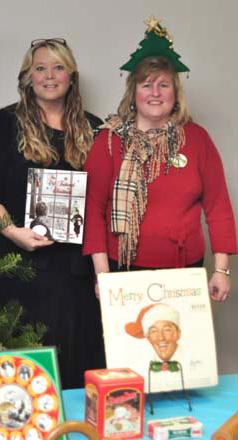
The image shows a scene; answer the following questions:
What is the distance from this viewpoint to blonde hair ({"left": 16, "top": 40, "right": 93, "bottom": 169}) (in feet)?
6.46

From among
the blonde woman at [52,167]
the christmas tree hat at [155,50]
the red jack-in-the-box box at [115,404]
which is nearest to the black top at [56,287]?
the blonde woman at [52,167]

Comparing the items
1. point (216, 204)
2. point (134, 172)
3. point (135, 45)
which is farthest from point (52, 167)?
point (135, 45)

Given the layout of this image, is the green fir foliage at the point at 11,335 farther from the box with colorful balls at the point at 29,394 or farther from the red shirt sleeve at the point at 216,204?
the red shirt sleeve at the point at 216,204

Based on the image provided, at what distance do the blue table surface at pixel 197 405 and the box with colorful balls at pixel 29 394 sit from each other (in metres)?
0.11

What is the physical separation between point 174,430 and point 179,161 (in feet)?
2.98

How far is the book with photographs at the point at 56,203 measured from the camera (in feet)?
5.99

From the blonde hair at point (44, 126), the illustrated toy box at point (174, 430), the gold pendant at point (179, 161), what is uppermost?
the blonde hair at point (44, 126)

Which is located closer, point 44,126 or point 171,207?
point 171,207

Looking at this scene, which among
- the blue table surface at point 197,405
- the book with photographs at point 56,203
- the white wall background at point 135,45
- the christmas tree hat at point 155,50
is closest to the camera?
the blue table surface at point 197,405

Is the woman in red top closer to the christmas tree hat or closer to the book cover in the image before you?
the christmas tree hat

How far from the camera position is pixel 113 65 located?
2.42m

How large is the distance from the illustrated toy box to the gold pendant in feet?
2.85

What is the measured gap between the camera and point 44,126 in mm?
2021

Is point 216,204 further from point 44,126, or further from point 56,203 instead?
point 44,126
